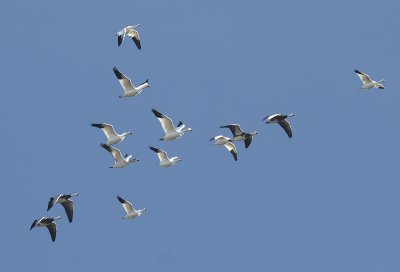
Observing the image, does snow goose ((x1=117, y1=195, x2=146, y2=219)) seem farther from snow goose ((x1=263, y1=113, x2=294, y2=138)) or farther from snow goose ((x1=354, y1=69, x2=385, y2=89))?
snow goose ((x1=354, y1=69, x2=385, y2=89))

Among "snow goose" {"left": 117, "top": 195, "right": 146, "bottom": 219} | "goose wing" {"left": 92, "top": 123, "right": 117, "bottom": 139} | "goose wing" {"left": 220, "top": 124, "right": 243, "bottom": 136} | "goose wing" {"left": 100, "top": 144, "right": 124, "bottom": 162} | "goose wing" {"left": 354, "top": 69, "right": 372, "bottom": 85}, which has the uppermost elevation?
"goose wing" {"left": 354, "top": 69, "right": 372, "bottom": 85}

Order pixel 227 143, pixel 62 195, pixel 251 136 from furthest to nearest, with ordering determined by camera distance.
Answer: pixel 227 143 < pixel 251 136 < pixel 62 195

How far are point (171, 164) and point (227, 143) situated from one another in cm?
372

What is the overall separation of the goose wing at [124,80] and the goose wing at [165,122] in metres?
1.67

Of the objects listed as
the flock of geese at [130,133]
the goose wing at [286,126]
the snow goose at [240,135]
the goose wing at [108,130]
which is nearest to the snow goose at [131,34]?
the flock of geese at [130,133]

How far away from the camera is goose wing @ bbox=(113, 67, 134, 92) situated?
51928 mm

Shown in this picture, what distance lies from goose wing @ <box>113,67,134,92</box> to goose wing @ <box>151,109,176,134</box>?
1.67 metres

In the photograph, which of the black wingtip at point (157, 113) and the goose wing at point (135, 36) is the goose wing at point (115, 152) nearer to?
the black wingtip at point (157, 113)

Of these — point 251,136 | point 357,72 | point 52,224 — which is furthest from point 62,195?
point 357,72

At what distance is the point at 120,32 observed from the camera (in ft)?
182

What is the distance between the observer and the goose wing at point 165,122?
5188 cm

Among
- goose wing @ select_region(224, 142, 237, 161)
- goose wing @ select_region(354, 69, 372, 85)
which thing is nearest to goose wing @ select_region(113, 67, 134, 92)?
goose wing @ select_region(224, 142, 237, 161)

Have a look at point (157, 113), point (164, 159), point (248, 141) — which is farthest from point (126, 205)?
point (248, 141)

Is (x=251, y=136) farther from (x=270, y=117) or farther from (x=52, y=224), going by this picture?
(x=52, y=224)
